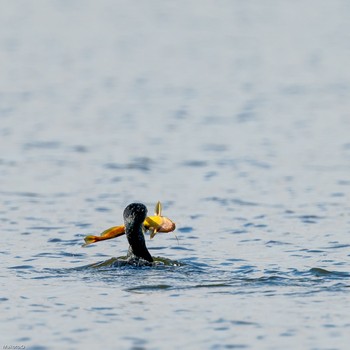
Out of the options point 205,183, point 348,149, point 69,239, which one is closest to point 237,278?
point 69,239

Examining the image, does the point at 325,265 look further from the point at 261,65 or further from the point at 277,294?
the point at 261,65

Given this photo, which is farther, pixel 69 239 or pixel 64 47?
pixel 64 47

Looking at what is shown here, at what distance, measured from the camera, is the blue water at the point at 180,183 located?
13312mm

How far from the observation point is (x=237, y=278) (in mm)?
15211

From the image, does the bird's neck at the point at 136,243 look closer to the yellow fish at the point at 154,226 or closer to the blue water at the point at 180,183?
the yellow fish at the point at 154,226

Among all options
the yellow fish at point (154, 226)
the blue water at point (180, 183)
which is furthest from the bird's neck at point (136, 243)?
the blue water at point (180, 183)

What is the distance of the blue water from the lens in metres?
13.3

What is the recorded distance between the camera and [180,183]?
22.8 metres

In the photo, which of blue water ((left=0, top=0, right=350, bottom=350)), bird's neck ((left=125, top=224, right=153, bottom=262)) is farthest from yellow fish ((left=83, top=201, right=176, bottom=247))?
blue water ((left=0, top=0, right=350, bottom=350))

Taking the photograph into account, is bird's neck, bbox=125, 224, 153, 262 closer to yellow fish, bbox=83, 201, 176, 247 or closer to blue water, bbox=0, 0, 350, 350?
yellow fish, bbox=83, 201, 176, 247

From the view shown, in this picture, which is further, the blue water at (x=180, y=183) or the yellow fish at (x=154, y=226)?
the yellow fish at (x=154, y=226)

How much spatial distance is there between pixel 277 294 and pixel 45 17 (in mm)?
39806

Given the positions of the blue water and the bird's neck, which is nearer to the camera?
the blue water

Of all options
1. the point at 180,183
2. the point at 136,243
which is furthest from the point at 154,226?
the point at 180,183
